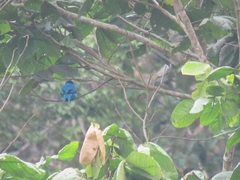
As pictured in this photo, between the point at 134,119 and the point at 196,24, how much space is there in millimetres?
4789

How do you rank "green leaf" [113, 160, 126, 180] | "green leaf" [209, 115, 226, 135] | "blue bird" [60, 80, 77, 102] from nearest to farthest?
"green leaf" [113, 160, 126, 180] < "green leaf" [209, 115, 226, 135] < "blue bird" [60, 80, 77, 102]

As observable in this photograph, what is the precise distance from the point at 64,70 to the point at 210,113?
3.16ft

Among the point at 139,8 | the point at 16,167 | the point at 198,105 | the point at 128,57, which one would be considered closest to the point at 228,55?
the point at 139,8

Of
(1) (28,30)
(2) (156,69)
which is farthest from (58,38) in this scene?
(2) (156,69)

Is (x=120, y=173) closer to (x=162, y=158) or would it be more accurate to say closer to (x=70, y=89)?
(x=162, y=158)

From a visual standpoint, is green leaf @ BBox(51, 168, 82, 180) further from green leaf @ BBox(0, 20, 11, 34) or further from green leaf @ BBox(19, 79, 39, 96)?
green leaf @ BBox(19, 79, 39, 96)

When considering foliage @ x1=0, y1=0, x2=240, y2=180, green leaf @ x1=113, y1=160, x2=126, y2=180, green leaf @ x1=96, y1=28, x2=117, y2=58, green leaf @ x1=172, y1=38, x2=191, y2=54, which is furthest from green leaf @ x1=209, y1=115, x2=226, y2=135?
green leaf @ x1=96, y1=28, x2=117, y2=58

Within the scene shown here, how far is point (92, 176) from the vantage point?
58.4 inches

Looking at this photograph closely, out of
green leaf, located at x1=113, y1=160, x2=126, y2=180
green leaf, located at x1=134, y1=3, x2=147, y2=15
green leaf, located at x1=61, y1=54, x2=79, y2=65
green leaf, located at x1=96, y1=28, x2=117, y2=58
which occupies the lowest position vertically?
green leaf, located at x1=96, y1=28, x2=117, y2=58

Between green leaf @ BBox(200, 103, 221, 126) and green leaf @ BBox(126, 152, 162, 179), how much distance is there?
291 millimetres

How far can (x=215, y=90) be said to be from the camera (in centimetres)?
155

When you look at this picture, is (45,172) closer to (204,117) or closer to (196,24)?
(204,117)

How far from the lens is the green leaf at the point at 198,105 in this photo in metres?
1.49

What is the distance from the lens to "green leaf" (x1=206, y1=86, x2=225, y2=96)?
1543 mm
